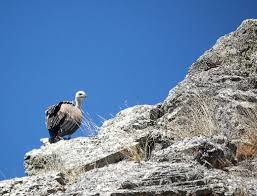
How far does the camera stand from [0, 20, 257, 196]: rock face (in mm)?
5559

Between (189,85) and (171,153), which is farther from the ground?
(189,85)

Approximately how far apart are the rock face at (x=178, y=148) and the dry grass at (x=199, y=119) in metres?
0.01

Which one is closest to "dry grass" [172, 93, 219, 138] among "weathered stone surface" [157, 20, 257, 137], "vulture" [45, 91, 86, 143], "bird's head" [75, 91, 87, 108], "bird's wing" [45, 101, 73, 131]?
"weathered stone surface" [157, 20, 257, 137]

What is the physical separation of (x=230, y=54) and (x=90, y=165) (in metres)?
4.21

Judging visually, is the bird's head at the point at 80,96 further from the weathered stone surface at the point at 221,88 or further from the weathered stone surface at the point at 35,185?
the weathered stone surface at the point at 35,185

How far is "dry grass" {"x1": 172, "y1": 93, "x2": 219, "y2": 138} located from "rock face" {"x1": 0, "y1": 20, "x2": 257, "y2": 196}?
0.04ft

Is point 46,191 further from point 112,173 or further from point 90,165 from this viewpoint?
point 90,165

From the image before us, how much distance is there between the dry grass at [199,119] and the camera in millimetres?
7451

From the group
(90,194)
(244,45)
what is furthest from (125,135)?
(244,45)

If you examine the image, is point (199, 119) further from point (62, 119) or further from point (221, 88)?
point (62, 119)

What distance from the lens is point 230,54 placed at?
10.5 meters

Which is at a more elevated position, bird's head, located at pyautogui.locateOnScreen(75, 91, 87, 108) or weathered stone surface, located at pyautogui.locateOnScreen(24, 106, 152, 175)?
bird's head, located at pyautogui.locateOnScreen(75, 91, 87, 108)

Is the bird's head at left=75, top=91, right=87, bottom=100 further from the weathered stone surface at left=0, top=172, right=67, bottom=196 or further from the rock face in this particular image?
the weathered stone surface at left=0, top=172, right=67, bottom=196

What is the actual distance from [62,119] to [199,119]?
7341 mm
